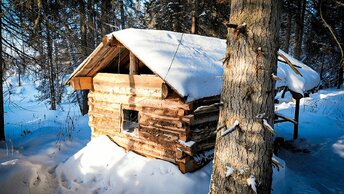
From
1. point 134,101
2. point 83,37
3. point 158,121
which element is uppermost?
point 83,37

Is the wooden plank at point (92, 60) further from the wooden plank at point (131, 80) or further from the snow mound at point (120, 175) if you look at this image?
the snow mound at point (120, 175)

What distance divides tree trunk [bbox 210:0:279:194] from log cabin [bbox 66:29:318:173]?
7.43 ft

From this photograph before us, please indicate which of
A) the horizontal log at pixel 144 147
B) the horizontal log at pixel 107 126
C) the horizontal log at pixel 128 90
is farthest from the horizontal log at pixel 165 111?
the horizontal log at pixel 107 126

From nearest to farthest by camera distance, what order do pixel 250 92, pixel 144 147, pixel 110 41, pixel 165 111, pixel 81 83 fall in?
pixel 250 92 → pixel 110 41 → pixel 165 111 → pixel 144 147 → pixel 81 83

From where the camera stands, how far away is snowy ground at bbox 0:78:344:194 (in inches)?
228

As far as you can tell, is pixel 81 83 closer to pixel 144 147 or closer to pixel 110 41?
pixel 110 41

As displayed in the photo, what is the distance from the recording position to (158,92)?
6230mm

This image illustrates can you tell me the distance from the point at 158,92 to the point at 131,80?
997 millimetres

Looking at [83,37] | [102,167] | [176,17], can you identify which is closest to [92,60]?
[102,167]

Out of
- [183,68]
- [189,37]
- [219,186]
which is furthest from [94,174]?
[189,37]

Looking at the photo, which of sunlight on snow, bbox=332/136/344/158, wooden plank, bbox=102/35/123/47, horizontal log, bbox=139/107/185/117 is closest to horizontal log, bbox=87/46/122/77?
wooden plank, bbox=102/35/123/47

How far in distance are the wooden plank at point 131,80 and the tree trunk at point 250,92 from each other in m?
3.55

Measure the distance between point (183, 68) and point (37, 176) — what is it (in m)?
4.81

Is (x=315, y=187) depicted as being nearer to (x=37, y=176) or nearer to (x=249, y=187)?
(x=249, y=187)
